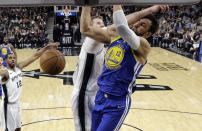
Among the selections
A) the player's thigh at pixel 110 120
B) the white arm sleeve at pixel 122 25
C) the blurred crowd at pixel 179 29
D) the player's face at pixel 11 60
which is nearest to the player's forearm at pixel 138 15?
the white arm sleeve at pixel 122 25

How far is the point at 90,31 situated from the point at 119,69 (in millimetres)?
451

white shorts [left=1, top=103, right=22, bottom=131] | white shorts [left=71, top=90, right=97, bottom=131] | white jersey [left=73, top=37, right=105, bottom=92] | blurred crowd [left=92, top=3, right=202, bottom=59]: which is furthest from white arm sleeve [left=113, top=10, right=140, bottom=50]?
blurred crowd [left=92, top=3, right=202, bottom=59]

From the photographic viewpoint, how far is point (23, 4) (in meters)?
1.96

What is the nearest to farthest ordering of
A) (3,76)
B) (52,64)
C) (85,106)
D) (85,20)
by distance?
1. (85,20)
2. (85,106)
3. (52,64)
4. (3,76)

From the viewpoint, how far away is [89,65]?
3.03 meters

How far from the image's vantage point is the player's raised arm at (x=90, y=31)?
2268 millimetres

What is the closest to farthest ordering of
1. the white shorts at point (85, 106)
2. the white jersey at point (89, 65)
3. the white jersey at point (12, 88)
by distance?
1. the white jersey at point (89, 65)
2. the white shorts at point (85, 106)
3. the white jersey at point (12, 88)

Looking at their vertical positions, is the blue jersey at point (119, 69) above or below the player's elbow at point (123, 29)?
below

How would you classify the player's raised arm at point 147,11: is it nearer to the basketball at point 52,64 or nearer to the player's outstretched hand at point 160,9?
the player's outstretched hand at point 160,9

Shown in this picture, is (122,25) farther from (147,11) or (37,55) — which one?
(37,55)

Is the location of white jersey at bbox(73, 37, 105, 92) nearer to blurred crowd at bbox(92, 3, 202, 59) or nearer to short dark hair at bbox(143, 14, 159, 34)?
short dark hair at bbox(143, 14, 159, 34)

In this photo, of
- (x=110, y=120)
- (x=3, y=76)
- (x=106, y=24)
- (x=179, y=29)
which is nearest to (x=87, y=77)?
(x=110, y=120)

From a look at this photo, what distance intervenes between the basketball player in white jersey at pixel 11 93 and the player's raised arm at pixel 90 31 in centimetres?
135

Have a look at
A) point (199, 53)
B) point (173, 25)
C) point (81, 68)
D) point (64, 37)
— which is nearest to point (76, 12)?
point (64, 37)
